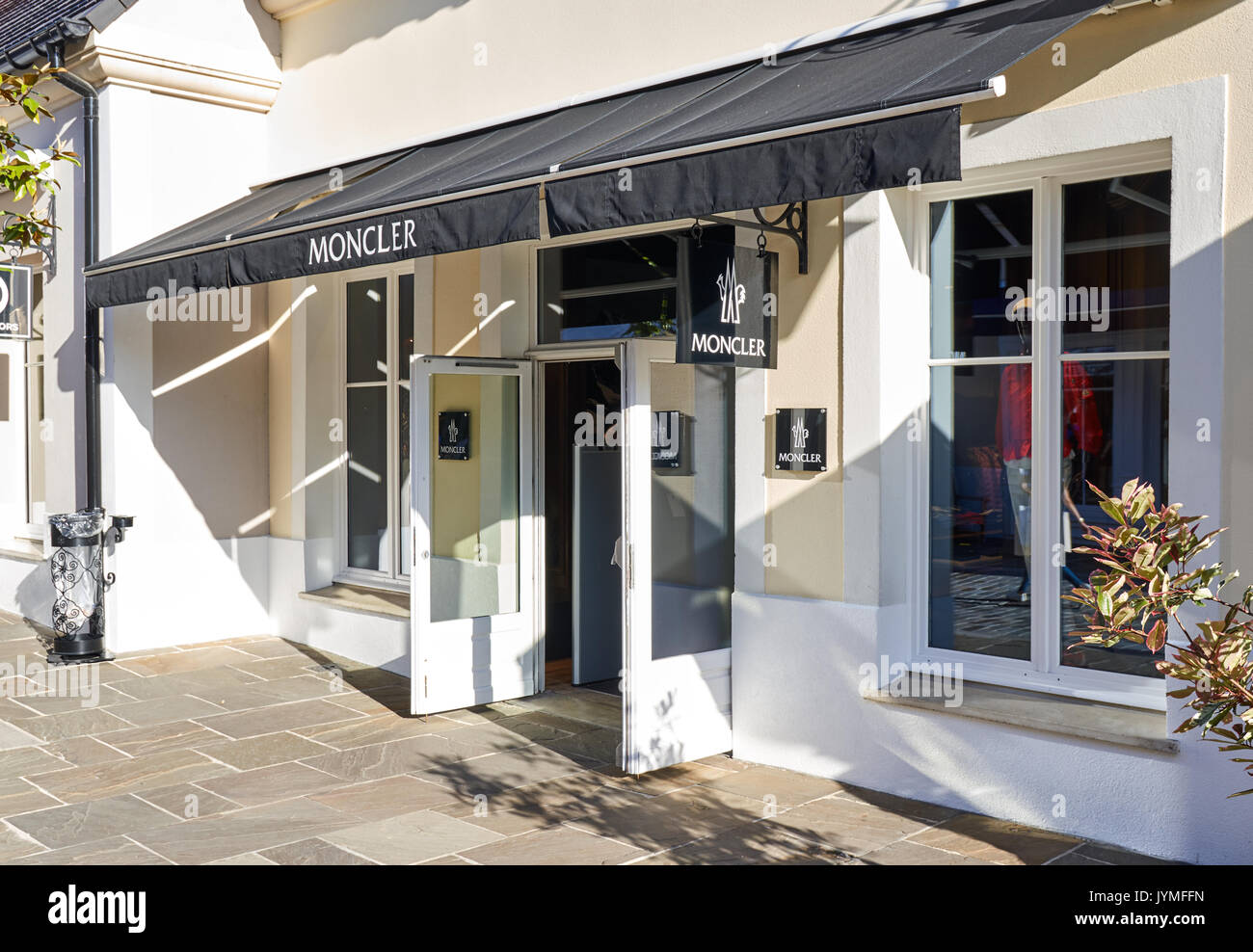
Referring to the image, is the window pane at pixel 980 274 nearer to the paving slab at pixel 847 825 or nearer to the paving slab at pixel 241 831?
the paving slab at pixel 847 825

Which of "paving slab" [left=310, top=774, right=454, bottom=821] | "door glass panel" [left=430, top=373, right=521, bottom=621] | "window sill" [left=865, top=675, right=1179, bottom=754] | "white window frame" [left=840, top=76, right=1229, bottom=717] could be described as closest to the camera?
"white window frame" [left=840, top=76, right=1229, bottom=717]

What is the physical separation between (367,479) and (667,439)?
396cm

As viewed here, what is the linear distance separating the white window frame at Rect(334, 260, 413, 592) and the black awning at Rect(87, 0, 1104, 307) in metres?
1.46

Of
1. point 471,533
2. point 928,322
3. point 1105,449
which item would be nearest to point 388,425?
point 471,533

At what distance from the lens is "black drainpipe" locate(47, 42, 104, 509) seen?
941 centimetres

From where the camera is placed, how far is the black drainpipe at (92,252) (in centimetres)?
941

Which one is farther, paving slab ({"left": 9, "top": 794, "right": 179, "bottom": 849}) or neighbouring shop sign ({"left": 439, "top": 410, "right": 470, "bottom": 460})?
neighbouring shop sign ({"left": 439, "top": 410, "right": 470, "bottom": 460})

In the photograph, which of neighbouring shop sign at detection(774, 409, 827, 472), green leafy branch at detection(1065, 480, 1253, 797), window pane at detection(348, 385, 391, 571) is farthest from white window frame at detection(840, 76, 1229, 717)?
window pane at detection(348, 385, 391, 571)

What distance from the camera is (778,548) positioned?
627 centimetres

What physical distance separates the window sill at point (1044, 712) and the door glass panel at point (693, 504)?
1087mm

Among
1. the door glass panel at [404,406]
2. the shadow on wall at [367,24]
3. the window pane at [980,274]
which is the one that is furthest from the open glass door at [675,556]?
the shadow on wall at [367,24]

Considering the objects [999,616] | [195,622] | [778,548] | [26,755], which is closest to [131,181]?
[195,622]

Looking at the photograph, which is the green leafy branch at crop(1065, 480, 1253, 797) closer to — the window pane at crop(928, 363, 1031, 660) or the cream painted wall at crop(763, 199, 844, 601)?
the window pane at crop(928, 363, 1031, 660)

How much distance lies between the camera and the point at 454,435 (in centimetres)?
761
